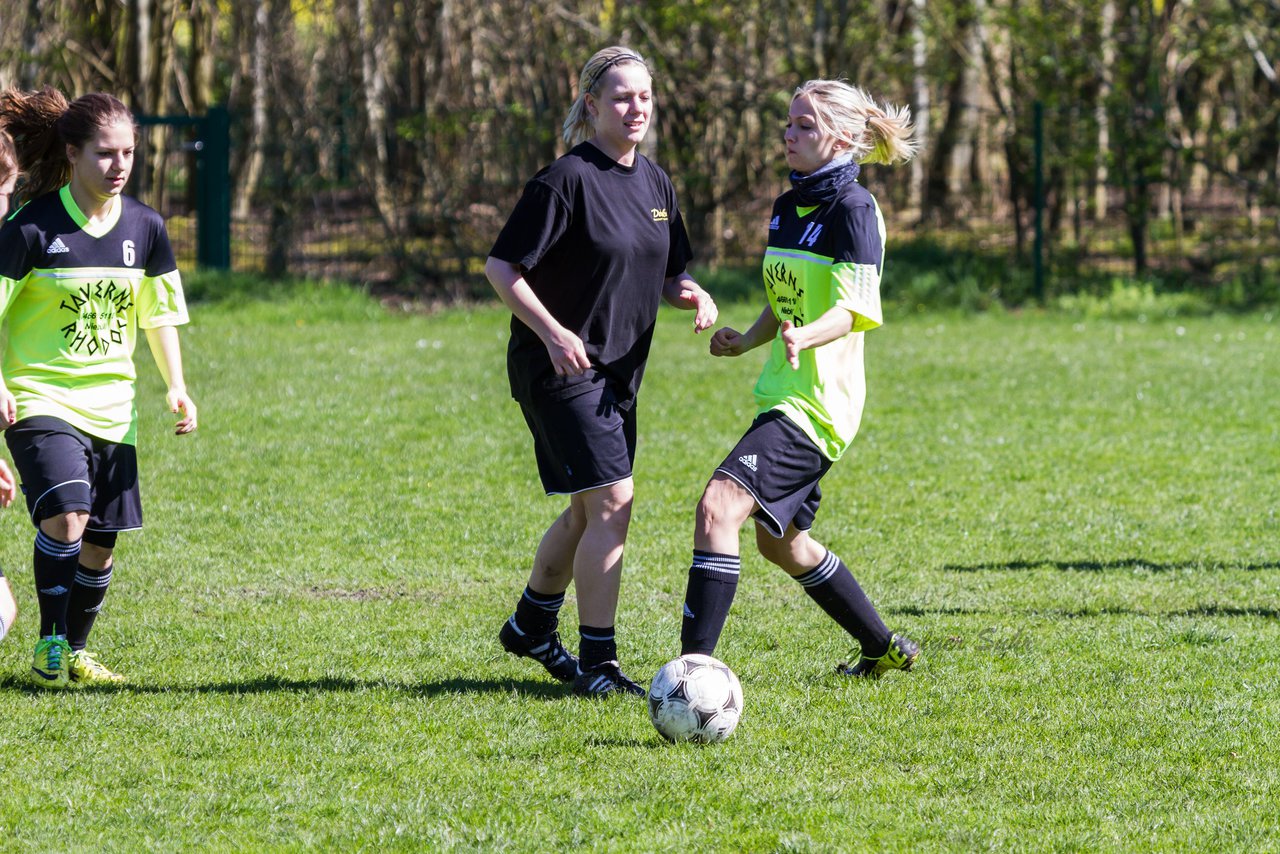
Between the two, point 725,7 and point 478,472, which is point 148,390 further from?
point 725,7

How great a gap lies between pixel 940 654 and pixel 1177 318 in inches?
520

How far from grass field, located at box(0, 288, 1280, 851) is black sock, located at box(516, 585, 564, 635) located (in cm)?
23

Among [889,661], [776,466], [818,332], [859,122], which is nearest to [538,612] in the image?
[776,466]

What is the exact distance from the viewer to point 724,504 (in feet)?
15.1

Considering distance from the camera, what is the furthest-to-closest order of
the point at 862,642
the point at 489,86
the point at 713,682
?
the point at 489,86
the point at 862,642
the point at 713,682

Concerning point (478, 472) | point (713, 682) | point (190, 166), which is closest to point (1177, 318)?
point (478, 472)

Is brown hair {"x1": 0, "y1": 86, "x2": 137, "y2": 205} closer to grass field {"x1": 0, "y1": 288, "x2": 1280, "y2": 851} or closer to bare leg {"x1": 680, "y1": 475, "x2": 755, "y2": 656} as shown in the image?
grass field {"x1": 0, "y1": 288, "x2": 1280, "y2": 851}

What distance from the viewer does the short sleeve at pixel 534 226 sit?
4695 millimetres

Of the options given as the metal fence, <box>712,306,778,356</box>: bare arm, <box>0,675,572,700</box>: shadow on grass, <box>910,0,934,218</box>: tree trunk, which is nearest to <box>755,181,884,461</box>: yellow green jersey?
<box>712,306,778,356</box>: bare arm

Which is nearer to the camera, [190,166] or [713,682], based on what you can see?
[713,682]

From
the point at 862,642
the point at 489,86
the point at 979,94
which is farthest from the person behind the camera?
the point at 979,94

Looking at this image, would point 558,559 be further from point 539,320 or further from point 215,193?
point 215,193

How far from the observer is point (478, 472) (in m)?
8.99

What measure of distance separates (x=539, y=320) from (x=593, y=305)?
0.26 m
